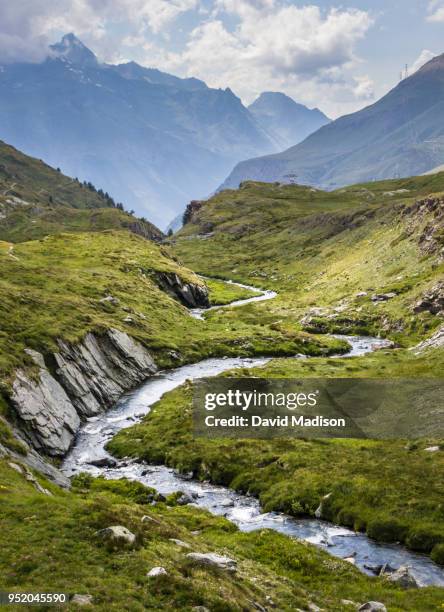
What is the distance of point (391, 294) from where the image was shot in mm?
112812

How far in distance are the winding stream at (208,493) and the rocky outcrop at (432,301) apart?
4069 cm

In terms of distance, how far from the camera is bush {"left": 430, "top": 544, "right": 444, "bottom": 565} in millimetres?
31220

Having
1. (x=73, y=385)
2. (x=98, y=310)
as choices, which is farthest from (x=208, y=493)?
(x=98, y=310)

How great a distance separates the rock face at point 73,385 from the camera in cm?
5009

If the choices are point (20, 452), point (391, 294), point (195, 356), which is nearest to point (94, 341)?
point (195, 356)

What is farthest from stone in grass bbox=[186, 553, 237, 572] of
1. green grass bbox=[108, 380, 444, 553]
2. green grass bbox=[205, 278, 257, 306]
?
green grass bbox=[205, 278, 257, 306]

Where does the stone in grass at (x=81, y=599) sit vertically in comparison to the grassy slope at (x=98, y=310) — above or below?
below

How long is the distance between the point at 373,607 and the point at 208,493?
21.2m

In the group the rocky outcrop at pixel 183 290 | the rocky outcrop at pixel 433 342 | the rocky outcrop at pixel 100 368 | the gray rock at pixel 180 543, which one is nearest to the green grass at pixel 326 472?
Answer: the rocky outcrop at pixel 100 368

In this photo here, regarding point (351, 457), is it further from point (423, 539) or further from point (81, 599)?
point (81, 599)

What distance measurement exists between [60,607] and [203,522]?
18.7 metres

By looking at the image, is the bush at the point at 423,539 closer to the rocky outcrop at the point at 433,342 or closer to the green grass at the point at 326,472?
the green grass at the point at 326,472

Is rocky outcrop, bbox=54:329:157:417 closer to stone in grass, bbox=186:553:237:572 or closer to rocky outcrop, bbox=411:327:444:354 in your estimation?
stone in grass, bbox=186:553:237:572

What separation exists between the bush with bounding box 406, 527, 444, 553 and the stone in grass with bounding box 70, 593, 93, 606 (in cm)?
2142
